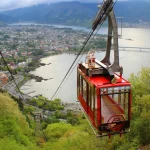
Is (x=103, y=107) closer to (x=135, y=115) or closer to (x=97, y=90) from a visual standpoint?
(x=97, y=90)

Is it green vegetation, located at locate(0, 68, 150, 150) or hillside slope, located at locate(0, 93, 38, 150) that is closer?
green vegetation, located at locate(0, 68, 150, 150)

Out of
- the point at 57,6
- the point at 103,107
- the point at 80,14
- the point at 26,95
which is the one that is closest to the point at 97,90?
the point at 103,107

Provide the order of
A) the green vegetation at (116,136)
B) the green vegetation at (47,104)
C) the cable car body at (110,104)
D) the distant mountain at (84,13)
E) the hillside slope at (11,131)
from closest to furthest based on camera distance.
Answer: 1. the cable car body at (110,104)
2. the green vegetation at (116,136)
3. the hillside slope at (11,131)
4. the green vegetation at (47,104)
5. the distant mountain at (84,13)

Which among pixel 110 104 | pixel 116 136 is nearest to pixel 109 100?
pixel 110 104

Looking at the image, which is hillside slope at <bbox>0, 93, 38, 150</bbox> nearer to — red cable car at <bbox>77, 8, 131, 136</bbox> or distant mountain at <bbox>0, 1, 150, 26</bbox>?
red cable car at <bbox>77, 8, 131, 136</bbox>

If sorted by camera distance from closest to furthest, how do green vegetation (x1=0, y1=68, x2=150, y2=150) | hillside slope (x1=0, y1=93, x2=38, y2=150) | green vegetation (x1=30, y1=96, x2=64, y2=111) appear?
green vegetation (x1=0, y1=68, x2=150, y2=150) → hillside slope (x1=0, y1=93, x2=38, y2=150) → green vegetation (x1=30, y1=96, x2=64, y2=111)

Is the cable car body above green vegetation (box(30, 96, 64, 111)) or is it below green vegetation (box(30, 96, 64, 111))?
above

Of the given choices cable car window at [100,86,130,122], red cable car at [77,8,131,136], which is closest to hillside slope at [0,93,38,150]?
red cable car at [77,8,131,136]

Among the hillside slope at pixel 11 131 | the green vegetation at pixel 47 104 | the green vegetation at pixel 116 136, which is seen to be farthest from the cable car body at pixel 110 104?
the green vegetation at pixel 47 104

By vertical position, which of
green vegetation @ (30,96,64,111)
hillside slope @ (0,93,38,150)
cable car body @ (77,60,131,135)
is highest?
cable car body @ (77,60,131,135)

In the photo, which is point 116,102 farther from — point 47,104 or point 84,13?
point 84,13

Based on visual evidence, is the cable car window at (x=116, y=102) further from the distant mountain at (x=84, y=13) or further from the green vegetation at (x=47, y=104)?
the distant mountain at (x=84, y=13)
